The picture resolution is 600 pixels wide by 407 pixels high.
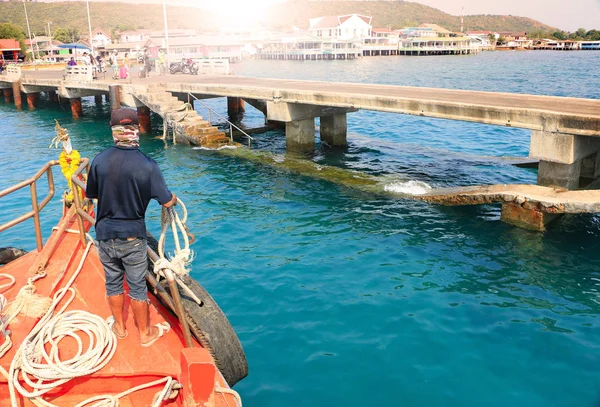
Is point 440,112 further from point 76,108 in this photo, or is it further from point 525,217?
point 76,108

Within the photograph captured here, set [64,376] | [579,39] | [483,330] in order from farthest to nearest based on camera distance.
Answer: [579,39] < [483,330] < [64,376]

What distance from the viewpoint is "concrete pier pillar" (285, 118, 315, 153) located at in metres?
20.7

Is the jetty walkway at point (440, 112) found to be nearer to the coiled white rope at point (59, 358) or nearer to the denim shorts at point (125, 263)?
the denim shorts at point (125, 263)

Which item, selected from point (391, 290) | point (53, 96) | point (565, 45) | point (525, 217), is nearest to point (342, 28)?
Result: point (565, 45)

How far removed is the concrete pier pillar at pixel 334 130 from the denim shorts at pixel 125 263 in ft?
58.1

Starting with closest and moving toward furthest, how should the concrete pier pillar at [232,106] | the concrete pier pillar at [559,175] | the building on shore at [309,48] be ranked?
the concrete pier pillar at [559,175], the concrete pier pillar at [232,106], the building on shore at [309,48]

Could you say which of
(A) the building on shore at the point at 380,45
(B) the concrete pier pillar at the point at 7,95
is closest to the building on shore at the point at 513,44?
(A) the building on shore at the point at 380,45

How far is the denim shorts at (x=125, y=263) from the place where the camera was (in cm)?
484

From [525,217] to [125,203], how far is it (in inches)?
405

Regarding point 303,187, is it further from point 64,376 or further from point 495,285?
point 64,376

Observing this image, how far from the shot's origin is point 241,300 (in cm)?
941

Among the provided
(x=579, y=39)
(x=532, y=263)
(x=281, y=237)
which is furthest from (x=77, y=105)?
(x=579, y=39)

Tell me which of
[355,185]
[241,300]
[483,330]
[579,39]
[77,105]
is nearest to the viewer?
[483,330]

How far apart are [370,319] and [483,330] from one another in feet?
6.04
